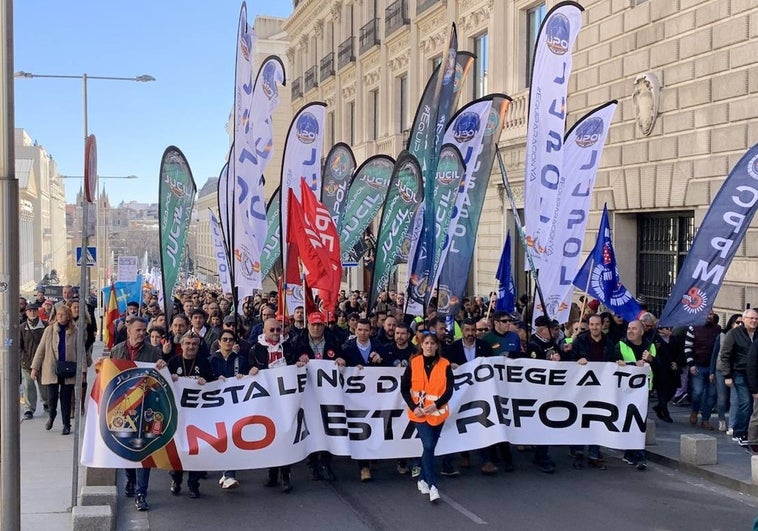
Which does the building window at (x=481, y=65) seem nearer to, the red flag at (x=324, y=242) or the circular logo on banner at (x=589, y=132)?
the circular logo on banner at (x=589, y=132)

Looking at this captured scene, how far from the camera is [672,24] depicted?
16.3 metres

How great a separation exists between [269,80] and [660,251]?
8.16 metres

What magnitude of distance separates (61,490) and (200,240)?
4362 inches

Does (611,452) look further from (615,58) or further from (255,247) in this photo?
(615,58)

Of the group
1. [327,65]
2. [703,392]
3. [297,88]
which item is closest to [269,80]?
[703,392]

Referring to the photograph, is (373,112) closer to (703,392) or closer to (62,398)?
(703,392)

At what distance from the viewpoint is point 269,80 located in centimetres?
1410

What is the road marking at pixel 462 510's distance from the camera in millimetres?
8055

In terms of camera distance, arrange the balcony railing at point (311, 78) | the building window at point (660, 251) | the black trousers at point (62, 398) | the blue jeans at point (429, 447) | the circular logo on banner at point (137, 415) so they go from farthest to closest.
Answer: the balcony railing at point (311, 78) < the building window at point (660, 251) < the black trousers at point (62, 398) < the blue jeans at point (429, 447) < the circular logo on banner at point (137, 415)

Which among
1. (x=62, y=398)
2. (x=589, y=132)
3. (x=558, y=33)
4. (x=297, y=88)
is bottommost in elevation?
(x=62, y=398)

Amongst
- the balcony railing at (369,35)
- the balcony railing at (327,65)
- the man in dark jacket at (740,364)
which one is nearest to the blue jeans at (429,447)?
the man in dark jacket at (740,364)

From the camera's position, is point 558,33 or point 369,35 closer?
point 558,33

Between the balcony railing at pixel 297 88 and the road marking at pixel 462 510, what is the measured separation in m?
42.4

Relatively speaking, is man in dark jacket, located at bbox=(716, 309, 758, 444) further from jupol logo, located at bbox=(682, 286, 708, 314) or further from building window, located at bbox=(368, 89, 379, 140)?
building window, located at bbox=(368, 89, 379, 140)
